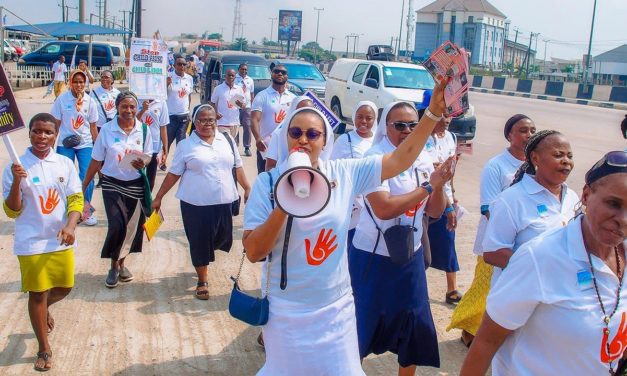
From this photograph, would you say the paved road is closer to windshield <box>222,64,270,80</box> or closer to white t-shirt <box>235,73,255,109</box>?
white t-shirt <box>235,73,255,109</box>

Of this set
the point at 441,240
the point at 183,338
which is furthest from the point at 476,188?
the point at 183,338

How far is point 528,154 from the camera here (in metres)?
3.81

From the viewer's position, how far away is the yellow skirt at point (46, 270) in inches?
180

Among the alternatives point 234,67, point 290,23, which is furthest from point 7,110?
point 290,23

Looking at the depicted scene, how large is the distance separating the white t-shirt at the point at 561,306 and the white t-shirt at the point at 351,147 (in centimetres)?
307

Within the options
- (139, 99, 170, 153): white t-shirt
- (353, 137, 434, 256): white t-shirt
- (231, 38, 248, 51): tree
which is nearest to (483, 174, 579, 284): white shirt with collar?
(353, 137, 434, 256): white t-shirt

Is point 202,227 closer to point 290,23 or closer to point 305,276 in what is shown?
point 305,276

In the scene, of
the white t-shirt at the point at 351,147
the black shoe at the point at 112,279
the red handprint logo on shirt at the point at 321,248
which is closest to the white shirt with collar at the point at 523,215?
the red handprint logo on shirt at the point at 321,248

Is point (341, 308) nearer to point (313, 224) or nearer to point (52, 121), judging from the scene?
point (313, 224)

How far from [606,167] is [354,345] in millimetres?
1369

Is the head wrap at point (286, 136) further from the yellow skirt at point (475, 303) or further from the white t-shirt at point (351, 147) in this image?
the white t-shirt at point (351, 147)

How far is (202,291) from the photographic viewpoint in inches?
240

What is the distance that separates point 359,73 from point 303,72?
4.20m

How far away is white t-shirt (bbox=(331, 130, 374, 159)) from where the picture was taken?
17.6 ft
